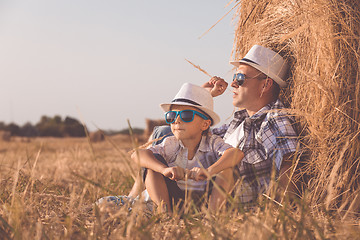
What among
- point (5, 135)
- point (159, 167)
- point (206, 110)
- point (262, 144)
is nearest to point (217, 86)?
point (206, 110)

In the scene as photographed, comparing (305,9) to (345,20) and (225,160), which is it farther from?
(225,160)

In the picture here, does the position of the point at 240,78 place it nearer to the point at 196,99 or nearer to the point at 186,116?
the point at 196,99

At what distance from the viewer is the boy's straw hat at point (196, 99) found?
336cm

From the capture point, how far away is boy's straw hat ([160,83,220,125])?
3355 millimetres

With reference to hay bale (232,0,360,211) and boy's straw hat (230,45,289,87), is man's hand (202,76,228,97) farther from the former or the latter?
hay bale (232,0,360,211)

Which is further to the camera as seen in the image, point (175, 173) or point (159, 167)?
point (159, 167)

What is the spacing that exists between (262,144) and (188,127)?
684 mm

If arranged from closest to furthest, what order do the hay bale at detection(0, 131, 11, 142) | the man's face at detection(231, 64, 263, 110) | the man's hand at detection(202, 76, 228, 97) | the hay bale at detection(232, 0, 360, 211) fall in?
1. the hay bale at detection(232, 0, 360, 211)
2. the man's face at detection(231, 64, 263, 110)
3. the man's hand at detection(202, 76, 228, 97)
4. the hay bale at detection(0, 131, 11, 142)

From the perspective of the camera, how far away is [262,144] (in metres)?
3.50

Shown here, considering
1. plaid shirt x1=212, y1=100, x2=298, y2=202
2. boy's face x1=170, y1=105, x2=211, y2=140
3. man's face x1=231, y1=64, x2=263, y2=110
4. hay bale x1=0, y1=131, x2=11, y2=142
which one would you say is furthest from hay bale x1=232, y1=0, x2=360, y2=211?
hay bale x1=0, y1=131, x2=11, y2=142

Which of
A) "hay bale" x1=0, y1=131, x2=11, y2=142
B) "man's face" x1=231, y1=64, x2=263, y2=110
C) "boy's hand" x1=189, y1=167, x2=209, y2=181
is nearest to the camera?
"boy's hand" x1=189, y1=167, x2=209, y2=181

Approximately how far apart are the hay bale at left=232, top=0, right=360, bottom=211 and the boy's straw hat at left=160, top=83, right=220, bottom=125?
67cm

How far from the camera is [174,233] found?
2.17 metres

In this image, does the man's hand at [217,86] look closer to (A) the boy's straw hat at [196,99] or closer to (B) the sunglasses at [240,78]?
(B) the sunglasses at [240,78]
